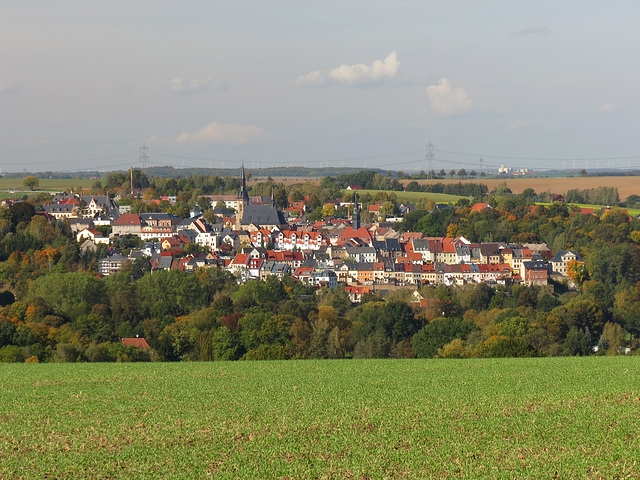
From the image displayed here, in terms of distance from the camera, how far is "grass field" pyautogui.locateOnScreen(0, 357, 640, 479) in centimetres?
1130

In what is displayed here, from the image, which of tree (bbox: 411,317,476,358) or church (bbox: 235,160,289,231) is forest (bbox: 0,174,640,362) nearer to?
tree (bbox: 411,317,476,358)

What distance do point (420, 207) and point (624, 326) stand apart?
62284 millimetres

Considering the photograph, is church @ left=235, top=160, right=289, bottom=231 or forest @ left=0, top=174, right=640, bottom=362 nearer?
forest @ left=0, top=174, right=640, bottom=362

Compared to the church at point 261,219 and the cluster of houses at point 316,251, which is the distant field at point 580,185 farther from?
the church at point 261,219

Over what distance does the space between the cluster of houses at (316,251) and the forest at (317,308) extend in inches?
149

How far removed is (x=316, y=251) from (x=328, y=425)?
83937 millimetres

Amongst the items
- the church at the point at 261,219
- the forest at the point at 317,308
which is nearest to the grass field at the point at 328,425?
the forest at the point at 317,308

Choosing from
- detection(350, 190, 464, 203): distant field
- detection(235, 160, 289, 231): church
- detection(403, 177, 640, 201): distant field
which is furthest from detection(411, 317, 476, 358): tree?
detection(403, 177, 640, 201): distant field

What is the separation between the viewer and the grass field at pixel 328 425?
1130 cm

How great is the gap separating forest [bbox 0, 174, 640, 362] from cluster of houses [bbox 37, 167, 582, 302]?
379 cm

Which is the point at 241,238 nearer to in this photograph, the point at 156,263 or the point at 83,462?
the point at 156,263

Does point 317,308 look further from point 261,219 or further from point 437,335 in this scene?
point 261,219

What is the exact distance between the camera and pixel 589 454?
11.5m

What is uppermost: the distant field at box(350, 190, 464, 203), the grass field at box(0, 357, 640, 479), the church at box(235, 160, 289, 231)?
the grass field at box(0, 357, 640, 479)
